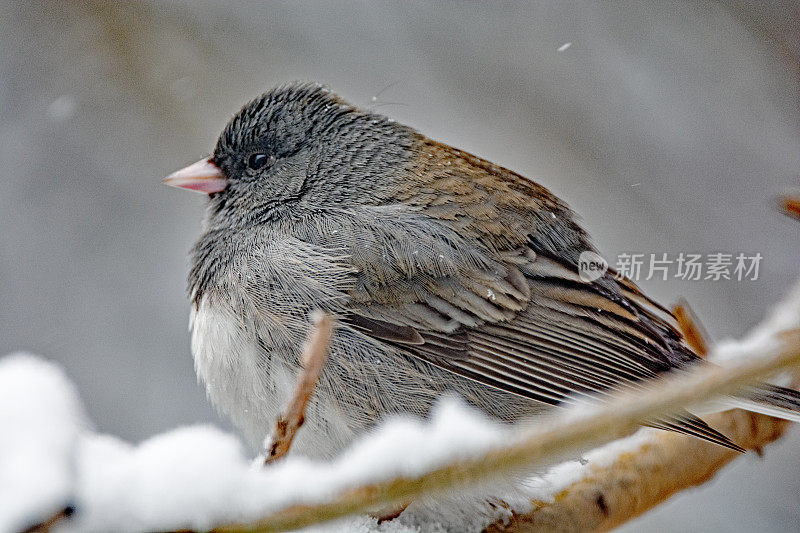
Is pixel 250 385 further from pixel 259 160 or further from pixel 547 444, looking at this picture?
pixel 547 444

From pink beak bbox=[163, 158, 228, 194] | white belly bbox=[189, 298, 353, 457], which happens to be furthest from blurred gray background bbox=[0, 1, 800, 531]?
white belly bbox=[189, 298, 353, 457]

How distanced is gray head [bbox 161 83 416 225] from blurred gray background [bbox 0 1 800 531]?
4.39 feet

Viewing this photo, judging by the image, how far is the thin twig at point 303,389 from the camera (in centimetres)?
90

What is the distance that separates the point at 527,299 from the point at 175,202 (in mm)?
2350

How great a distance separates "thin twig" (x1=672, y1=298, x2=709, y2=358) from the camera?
2.12 metres

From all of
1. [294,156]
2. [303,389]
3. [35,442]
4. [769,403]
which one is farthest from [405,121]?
[35,442]

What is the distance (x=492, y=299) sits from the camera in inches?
70.8

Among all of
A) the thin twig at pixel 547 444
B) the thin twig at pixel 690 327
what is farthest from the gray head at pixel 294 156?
the thin twig at pixel 547 444

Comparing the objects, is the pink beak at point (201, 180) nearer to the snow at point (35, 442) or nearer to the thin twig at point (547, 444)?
the snow at point (35, 442)

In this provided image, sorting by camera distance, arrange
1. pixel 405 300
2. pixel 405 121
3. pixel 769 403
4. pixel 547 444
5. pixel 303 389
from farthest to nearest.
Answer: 1. pixel 405 121
2. pixel 405 300
3. pixel 769 403
4. pixel 303 389
5. pixel 547 444

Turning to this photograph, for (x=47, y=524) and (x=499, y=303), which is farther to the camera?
(x=499, y=303)

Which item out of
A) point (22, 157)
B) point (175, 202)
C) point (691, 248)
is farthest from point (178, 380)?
point (691, 248)

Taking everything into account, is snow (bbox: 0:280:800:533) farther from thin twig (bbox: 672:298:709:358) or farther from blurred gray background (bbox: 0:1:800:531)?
blurred gray background (bbox: 0:1:800:531)

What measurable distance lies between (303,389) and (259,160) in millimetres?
1306
